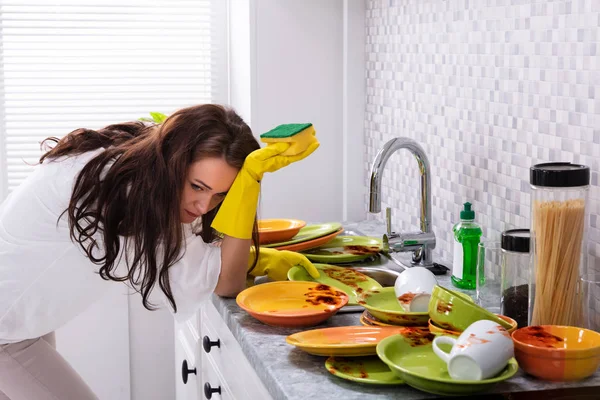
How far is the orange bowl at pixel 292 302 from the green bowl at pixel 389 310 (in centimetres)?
6

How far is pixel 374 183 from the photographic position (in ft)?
6.49

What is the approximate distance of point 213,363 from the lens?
207cm

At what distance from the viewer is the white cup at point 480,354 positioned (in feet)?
4.00

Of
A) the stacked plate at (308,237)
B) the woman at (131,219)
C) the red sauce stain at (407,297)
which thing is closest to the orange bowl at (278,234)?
the stacked plate at (308,237)

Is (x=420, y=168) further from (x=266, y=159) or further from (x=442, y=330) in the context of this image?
(x=442, y=330)

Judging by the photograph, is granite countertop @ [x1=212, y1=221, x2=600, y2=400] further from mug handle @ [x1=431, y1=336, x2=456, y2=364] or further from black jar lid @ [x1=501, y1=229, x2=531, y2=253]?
black jar lid @ [x1=501, y1=229, x2=531, y2=253]

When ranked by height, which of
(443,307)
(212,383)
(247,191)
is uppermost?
(247,191)

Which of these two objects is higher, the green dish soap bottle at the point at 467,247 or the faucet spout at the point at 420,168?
the faucet spout at the point at 420,168

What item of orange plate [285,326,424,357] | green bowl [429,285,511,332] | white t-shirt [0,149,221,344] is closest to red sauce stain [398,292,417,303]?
orange plate [285,326,424,357]

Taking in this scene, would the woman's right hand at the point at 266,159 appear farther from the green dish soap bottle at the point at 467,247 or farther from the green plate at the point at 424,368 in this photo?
the green plate at the point at 424,368

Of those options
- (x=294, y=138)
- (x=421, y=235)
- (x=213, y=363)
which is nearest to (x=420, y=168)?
(x=421, y=235)

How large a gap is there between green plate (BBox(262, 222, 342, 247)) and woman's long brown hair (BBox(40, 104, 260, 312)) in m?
0.42

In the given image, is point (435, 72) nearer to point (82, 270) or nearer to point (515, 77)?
point (515, 77)

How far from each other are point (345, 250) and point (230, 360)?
0.52 meters
